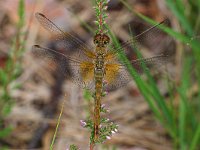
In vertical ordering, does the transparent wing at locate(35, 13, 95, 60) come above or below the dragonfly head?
above

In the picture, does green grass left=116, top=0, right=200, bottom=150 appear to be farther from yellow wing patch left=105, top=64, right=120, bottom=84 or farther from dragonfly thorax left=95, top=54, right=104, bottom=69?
dragonfly thorax left=95, top=54, right=104, bottom=69

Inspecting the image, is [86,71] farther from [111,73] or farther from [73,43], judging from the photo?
[73,43]

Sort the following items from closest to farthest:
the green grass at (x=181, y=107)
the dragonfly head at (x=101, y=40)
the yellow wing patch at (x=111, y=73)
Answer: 1. the dragonfly head at (x=101, y=40)
2. the yellow wing patch at (x=111, y=73)
3. the green grass at (x=181, y=107)

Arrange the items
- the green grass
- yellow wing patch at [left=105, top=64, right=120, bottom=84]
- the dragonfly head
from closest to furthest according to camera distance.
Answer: the dragonfly head
yellow wing patch at [left=105, top=64, right=120, bottom=84]
the green grass

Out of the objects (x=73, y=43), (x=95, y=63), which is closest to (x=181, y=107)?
(x=73, y=43)

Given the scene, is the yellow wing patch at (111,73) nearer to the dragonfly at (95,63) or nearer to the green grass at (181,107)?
the dragonfly at (95,63)

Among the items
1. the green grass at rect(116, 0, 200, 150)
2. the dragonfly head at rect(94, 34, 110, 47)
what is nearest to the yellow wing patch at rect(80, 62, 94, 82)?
the dragonfly head at rect(94, 34, 110, 47)

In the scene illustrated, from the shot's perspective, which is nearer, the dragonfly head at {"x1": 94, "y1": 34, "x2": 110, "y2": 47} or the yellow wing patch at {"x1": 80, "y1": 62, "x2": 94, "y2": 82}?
the dragonfly head at {"x1": 94, "y1": 34, "x2": 110, "y2": 47}

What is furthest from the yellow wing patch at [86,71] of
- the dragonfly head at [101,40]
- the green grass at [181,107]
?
the green grass at [181,107]

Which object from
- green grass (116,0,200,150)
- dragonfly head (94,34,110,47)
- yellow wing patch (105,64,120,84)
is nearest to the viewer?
dragonfly head (94,34,110,47)
